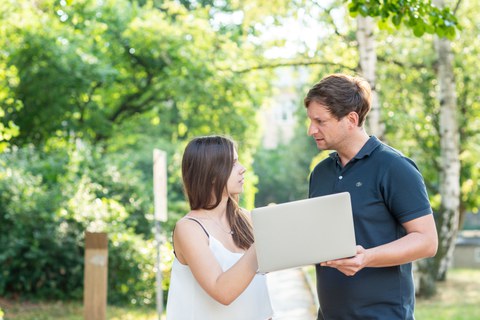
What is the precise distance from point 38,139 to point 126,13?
4576 millimetres

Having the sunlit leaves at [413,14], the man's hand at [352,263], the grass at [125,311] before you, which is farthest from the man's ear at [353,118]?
the grass at [125,311]

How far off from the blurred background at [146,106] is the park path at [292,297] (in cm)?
208

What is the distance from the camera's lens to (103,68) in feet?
72.2

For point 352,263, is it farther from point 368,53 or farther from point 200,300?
point 368,53

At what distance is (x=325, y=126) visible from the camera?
3730mm

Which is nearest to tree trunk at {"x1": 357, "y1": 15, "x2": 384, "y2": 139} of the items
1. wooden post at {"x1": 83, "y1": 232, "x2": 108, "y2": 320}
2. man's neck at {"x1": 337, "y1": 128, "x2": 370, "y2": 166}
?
wooden post at {"x1": 83, "y1": 232, "x2": 108, "y2": 320}

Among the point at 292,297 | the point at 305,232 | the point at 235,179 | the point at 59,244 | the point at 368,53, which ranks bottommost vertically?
the point at 292,297

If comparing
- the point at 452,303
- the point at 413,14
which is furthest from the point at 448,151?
the point at 413,14

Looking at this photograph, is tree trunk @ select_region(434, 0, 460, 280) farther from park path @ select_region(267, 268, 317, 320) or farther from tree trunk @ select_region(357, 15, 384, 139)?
tree trunk @ select_region(357, 15, 384, 139)

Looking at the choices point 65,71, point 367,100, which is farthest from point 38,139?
point 367,100

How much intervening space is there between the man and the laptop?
0.25 meters

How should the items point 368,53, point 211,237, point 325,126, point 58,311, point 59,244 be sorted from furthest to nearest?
point 59,244 → point 368,53 → point 58,311 → point 325,126 → point 211,237

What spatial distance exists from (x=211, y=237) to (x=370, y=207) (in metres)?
0.69

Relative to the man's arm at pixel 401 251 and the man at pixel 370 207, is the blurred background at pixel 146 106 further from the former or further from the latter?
the man's arm at pixel 401 251
